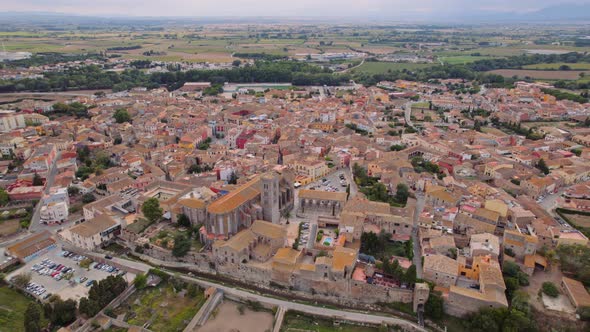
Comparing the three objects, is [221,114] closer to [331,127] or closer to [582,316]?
[331,127]

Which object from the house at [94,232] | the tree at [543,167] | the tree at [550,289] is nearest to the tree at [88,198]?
the house at [94,232]

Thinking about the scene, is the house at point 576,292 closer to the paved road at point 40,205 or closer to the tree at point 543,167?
the tree at point 543,167

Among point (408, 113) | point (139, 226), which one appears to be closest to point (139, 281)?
point (139, 226)

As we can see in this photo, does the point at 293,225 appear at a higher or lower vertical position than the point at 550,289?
lower

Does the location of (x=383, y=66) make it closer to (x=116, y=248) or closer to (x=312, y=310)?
(x=116, y=248)

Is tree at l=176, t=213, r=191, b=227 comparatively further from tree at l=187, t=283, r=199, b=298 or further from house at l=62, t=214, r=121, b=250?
tree at l=187, t=283, r=199, b=298
